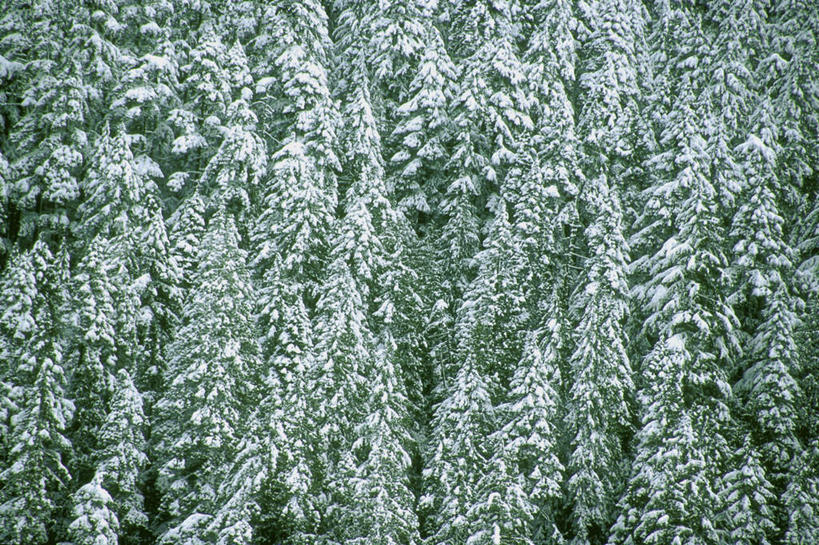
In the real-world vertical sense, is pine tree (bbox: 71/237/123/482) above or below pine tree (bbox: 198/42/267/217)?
below

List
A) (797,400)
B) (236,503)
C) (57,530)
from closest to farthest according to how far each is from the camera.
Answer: (236,503)
(57,530)
(797,400)

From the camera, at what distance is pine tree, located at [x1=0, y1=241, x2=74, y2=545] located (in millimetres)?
17531

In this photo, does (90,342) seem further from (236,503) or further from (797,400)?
(797,400)

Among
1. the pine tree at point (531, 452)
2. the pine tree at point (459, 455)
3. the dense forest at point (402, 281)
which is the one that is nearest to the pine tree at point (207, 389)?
the dense forest at point (402, 281)

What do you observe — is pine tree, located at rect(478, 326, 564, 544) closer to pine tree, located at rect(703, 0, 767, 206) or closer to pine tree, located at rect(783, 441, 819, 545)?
pine tree, located at rect(783, 441, 819, 545)

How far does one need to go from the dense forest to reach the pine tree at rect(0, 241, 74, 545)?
0.25 ft

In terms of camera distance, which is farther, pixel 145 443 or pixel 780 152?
pixel 780 152

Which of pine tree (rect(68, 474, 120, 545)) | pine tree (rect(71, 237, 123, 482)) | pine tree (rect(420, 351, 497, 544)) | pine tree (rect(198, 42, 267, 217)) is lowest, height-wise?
pine tree (rect(68, 474, 120, 545))

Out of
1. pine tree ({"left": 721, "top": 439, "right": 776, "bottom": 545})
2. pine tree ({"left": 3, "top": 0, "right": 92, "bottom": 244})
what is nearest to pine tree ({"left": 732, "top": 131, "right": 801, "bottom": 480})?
pine tree ({"left": 721, "top": 439, "right": 776, "bottom": 545})

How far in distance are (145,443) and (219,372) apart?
318cm

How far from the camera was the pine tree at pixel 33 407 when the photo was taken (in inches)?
690

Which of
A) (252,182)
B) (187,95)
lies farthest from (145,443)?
(187,95)

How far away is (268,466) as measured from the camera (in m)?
17.7

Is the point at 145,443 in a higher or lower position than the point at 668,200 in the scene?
lower
